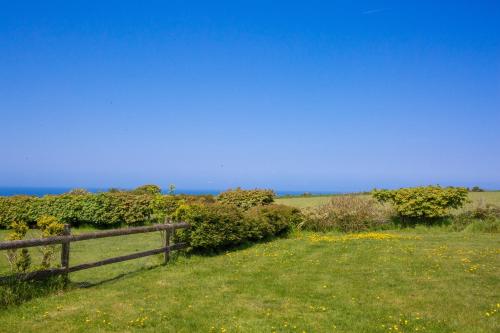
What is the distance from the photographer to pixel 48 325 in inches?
307

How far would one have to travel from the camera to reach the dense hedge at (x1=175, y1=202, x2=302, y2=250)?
48.6 feet

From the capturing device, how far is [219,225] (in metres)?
15.3

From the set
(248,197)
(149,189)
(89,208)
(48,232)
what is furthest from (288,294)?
(149,189)

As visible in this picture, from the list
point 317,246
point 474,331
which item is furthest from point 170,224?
point 474,331

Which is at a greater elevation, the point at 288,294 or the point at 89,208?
the point at 89,208

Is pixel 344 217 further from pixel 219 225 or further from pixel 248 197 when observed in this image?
pixel 219 225

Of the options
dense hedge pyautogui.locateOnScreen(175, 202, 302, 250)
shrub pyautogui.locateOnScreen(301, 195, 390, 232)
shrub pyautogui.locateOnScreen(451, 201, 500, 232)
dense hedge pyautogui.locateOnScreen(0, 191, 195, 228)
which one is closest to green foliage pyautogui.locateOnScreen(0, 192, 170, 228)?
dense hedge pyautogui.locateOnScreen(0, 191, 195, 228)

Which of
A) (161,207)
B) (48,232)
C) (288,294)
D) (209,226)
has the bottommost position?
(288,294)

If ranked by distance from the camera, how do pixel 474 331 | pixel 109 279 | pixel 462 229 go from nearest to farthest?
1. pixel 474 331
2. pixel 109 279
3. pixel 462 229

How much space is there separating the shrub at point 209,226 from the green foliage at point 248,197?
8142mm

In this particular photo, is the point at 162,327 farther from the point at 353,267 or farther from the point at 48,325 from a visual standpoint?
the point at 353,267

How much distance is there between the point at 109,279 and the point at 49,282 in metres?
1.73

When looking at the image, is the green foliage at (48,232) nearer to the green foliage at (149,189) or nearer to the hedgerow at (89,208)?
the hedgerow at (89,208)

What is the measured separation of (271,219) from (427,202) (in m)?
7.96
